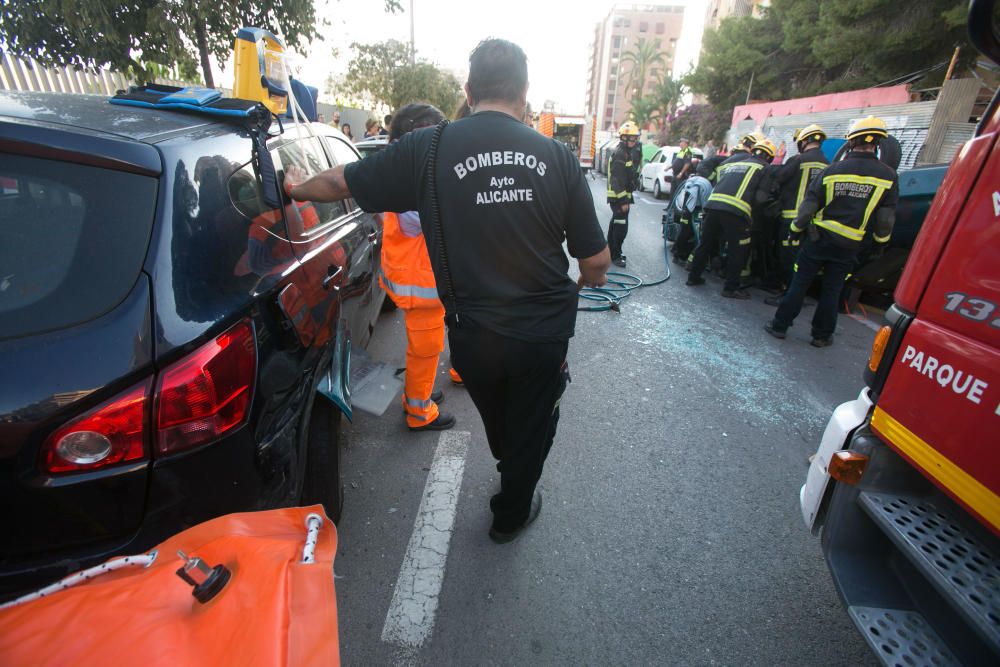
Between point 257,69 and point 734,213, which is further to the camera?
point 734,213

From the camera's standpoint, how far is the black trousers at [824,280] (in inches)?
167

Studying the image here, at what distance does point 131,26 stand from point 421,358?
Answer: 4.47 m

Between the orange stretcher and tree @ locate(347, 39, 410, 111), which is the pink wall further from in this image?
the orange stretcher

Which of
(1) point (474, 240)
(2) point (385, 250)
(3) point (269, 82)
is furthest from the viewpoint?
(2) point (385, 250)

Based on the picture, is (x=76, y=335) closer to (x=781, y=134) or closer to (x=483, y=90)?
(x=483, y=90)

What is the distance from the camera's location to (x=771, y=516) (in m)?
2.40

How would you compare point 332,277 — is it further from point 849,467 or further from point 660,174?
point 660,174

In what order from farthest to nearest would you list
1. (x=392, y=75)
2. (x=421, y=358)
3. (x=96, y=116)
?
1. (x=392, y=75)
2. (x=421, y=358)
3. (x=96, y=116)

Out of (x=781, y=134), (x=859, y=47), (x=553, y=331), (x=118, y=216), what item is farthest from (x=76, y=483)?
(x=859, y=47)

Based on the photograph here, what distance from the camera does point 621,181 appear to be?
6.80 meters

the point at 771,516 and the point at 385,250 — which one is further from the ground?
the point at 385,250

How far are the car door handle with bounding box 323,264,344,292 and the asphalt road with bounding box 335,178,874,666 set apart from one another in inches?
41.0

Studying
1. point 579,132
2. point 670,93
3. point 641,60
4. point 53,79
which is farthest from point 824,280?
point 641,60

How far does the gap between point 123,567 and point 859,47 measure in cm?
2395
